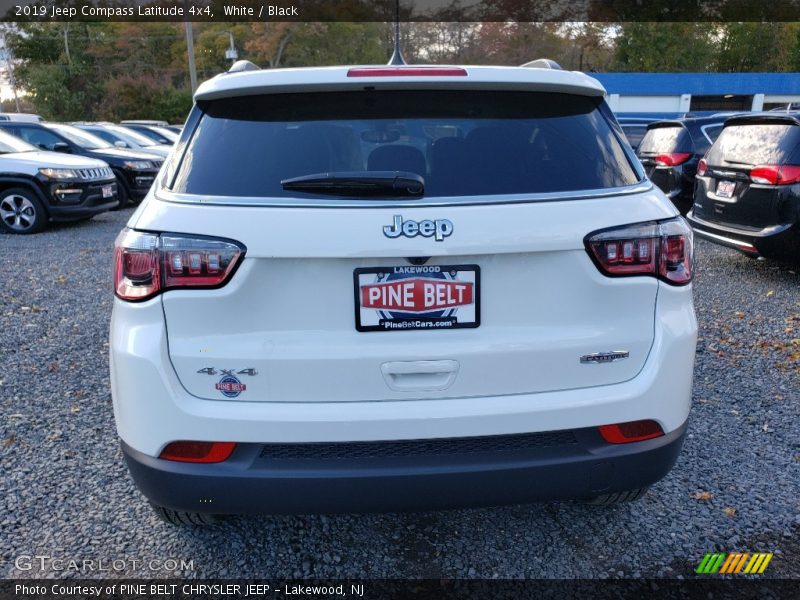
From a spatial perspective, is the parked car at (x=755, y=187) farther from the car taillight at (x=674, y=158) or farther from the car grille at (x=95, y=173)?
the car grille at (x=95, y=173)

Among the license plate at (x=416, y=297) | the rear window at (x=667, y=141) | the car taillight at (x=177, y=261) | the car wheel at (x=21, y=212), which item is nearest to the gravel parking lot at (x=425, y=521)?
the license plate at (x=416, y=297)

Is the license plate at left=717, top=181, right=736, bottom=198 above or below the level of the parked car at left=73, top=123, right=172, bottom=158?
above

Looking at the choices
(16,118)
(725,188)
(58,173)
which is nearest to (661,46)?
(16,118)

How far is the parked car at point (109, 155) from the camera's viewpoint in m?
11.9

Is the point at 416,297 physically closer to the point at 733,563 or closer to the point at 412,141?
the point at 412,141

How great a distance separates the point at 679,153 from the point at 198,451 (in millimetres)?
8929

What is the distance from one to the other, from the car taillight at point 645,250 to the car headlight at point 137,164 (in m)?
11.9

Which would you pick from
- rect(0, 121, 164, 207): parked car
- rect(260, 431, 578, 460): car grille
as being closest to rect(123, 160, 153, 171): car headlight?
rect(0, 121, 164, 207): parked car

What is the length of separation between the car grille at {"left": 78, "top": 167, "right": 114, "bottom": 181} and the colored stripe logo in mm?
10189

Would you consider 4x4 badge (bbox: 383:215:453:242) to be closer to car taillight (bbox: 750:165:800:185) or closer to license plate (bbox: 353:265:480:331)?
license plate (bbox: 353:265:480:331)

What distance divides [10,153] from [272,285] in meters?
10.5

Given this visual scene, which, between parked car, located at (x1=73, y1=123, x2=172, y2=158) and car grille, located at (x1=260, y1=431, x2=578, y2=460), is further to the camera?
parked car, located at (x1=73, y1=123, x2=172, y2=158)

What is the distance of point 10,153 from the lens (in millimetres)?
10312

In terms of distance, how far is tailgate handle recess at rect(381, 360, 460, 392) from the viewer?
1929 mm
